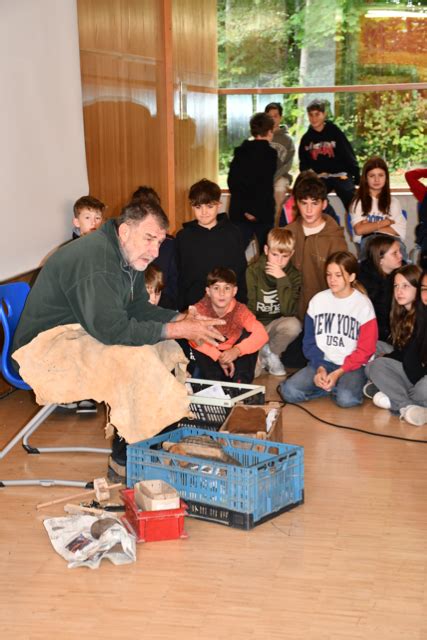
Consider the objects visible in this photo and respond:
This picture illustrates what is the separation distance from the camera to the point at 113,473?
4.22 metres

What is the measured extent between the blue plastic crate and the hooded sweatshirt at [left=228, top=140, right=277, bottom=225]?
4184 mm

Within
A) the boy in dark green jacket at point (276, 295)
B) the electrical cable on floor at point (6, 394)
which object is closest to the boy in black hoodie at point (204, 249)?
the boy in dark green jacket at point (276, 295)

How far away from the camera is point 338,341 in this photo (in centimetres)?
549

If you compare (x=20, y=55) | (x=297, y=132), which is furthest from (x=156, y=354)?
(x=297, y=132)

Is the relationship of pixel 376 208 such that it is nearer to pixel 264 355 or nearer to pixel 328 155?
pixel 264 355

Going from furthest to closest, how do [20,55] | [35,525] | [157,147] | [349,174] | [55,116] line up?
[349,174], [157,147], [55,116], [20,55], [35,525]

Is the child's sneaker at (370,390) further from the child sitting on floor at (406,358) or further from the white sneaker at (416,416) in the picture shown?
the white sneaker at (416,416)

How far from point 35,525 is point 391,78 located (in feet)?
26.7

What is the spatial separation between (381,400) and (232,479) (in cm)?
186

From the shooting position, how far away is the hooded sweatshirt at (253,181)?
781 cm

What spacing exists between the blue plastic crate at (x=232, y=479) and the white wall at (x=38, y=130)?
1752 millimetres

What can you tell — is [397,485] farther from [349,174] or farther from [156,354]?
[349,174]

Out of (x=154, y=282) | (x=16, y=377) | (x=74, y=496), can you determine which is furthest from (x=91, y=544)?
(x=154, y=282)

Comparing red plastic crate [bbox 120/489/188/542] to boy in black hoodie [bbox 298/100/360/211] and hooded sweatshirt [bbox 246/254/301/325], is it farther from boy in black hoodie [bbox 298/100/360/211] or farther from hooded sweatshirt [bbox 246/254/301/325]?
boy in black hoodie [bbox 298/100/360/211]
